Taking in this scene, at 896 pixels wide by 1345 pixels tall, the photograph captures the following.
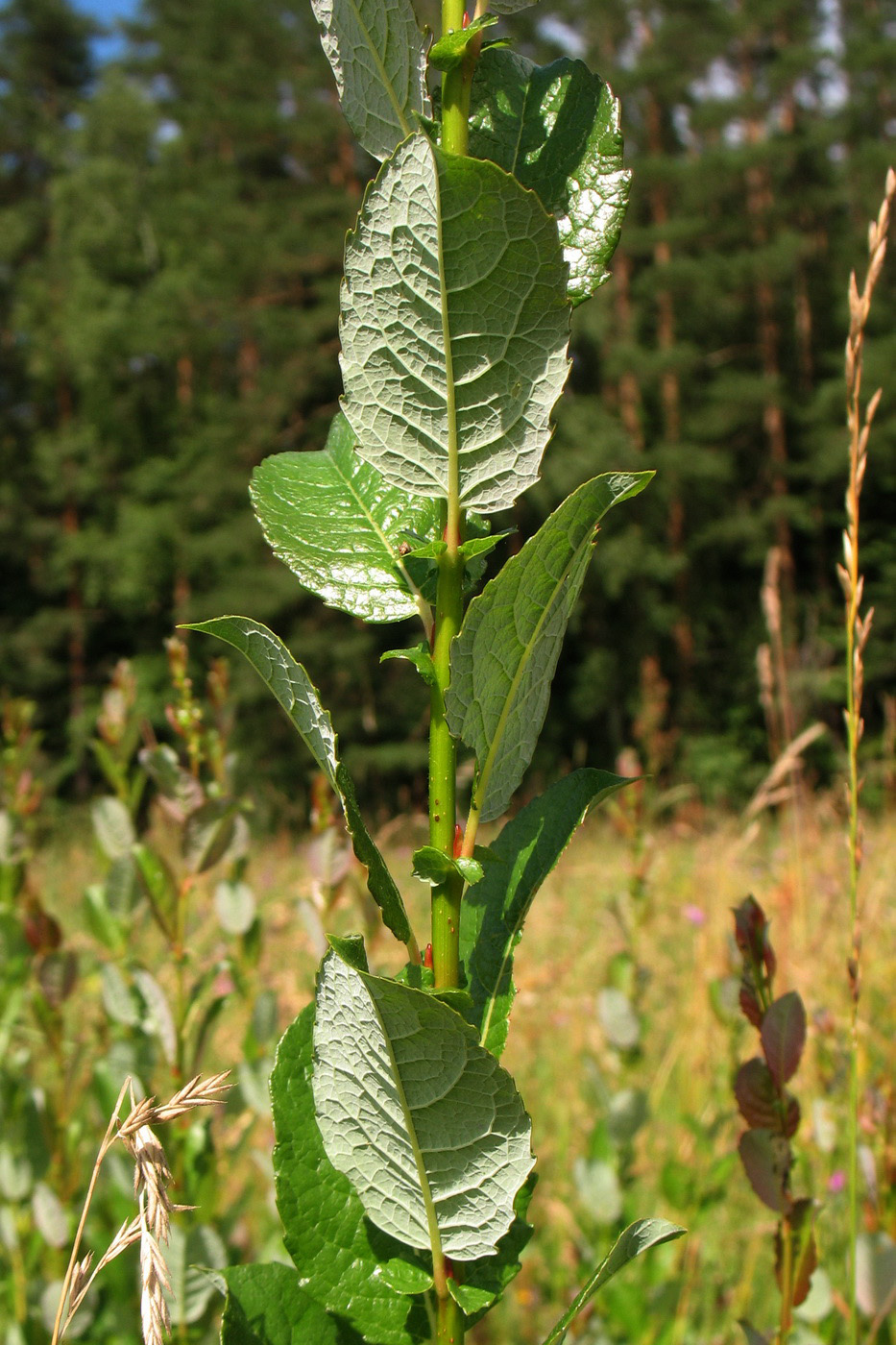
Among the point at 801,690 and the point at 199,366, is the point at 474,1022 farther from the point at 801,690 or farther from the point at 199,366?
the point at 199,366

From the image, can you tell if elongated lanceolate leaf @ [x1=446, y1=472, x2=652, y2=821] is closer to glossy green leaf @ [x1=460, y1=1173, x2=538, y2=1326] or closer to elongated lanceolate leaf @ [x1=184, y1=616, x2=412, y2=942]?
elongated lanceolate leaf @ [x1=184, y1=616, x2=412, y2=942]

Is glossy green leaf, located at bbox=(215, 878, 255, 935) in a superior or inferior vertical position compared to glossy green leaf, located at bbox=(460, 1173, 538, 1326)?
inferior

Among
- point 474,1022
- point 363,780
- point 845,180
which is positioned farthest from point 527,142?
point 845,180

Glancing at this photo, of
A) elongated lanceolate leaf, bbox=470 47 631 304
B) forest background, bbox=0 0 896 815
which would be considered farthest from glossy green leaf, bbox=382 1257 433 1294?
forest background, bbox=0 0 896 815

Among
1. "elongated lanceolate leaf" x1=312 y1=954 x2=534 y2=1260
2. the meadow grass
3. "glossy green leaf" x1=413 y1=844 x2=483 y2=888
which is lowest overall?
the meadow grass

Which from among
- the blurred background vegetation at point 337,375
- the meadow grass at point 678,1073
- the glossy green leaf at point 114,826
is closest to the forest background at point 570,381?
the blurred background vegetation at point 337,375

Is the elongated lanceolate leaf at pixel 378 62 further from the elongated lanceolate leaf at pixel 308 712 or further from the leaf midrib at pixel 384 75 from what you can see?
the elongated lanceolate leaf at pixel 308 712

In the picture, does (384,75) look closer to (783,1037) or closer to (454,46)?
(454,46)
